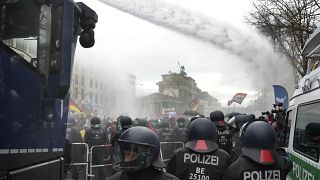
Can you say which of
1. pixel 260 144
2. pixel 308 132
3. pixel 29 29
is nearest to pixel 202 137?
pixel 260 144

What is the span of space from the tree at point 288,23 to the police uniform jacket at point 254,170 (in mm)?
17039

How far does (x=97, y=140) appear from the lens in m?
11.6

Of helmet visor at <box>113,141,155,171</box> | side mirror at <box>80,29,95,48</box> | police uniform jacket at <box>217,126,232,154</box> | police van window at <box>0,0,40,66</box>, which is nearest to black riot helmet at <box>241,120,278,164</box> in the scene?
helmet visor at <box>113,141,155,171</box>

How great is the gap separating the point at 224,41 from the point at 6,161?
2088cm

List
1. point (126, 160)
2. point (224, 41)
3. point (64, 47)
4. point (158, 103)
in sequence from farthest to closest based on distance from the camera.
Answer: point (158, 103)
point (224, 41)
point (64, 47)
point (126, 160)

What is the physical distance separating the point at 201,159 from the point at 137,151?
4.89ft

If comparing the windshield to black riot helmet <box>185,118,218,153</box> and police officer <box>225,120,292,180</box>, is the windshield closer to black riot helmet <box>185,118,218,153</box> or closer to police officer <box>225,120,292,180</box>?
black riot helmet <box>185,118,218,153</box>

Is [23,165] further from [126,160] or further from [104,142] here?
[104,142]

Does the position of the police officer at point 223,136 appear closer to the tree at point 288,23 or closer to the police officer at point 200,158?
the police officer at point 200,158

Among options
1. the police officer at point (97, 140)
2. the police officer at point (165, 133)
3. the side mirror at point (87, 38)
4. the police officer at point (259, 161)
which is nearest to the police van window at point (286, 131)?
the police officer at point (259, 161)

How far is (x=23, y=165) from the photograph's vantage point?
12.8 feet

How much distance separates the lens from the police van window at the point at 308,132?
182 inches

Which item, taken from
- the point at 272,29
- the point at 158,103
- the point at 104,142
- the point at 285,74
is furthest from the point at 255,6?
the point at 158,103

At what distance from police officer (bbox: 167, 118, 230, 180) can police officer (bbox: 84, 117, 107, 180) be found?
7.45m
